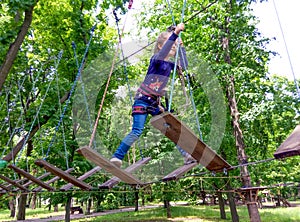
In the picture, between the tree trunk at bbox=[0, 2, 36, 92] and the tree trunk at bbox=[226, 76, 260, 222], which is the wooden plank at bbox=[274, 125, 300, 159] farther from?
the tree trunk at bbox=[226, 76, 260, 222]

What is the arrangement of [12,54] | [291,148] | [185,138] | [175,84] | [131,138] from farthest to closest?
[175,84], [12,54], [131,138], [185,138], [291,148]

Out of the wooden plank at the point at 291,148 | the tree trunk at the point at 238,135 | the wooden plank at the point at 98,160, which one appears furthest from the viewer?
the tree trunk at the point at 238,135

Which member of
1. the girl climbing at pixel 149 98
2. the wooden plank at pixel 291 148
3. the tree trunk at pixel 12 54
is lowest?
the wooden plank at pixel 291 148

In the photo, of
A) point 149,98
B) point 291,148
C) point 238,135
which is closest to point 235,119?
point 238,135

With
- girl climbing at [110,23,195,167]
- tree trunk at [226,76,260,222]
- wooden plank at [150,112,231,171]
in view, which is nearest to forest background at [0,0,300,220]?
tree trunk at [226,76,260,222]

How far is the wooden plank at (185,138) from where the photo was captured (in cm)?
246

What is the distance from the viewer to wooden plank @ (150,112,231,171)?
246cm

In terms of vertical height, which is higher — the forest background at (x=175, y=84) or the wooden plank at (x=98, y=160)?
the forest background at (x=175, y=84)

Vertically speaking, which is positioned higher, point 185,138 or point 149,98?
point 149,98

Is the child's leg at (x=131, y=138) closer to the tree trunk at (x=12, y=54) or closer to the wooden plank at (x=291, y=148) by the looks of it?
the wooden plank at (x=291, y=148)

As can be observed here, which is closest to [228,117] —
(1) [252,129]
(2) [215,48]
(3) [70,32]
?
(1) [252,129]

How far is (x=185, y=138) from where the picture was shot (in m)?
2.74

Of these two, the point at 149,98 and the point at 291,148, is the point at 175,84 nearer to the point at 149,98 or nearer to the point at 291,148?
the point at 149,98

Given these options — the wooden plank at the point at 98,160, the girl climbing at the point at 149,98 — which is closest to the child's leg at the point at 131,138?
the girl climbing at the point at 149,98
